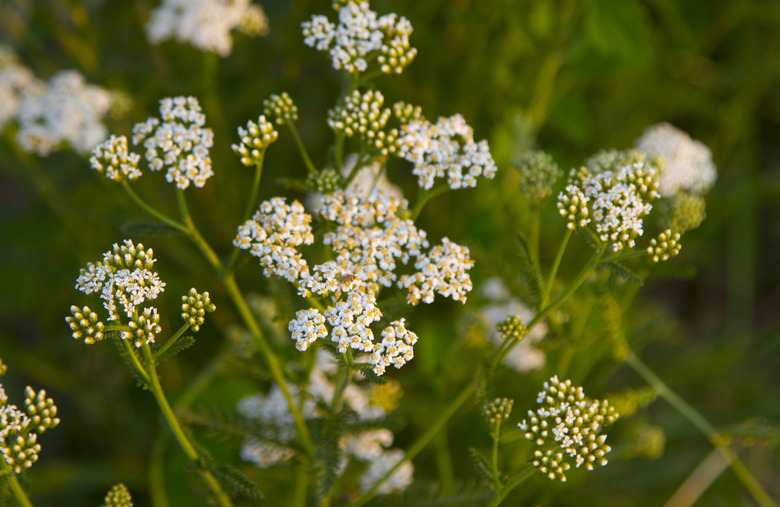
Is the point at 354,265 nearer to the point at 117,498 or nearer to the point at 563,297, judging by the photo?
the point at 563,297

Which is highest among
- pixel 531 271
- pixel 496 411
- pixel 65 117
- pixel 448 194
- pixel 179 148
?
pixel 65 117

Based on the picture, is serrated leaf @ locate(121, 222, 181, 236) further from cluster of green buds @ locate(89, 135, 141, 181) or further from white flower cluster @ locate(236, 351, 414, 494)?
white flower cluster @ locate(236, 351, 414, 494)

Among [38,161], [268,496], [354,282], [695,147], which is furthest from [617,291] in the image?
[38,161]

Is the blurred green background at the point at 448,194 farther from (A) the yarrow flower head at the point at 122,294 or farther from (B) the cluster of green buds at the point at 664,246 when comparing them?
(A) the yarrow flower head at the point at 122,294

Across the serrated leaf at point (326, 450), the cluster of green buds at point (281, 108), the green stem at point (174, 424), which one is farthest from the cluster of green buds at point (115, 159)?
the serrated leaf at point (326, 450)

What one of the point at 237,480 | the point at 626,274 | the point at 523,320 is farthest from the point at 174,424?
the point at 523,320

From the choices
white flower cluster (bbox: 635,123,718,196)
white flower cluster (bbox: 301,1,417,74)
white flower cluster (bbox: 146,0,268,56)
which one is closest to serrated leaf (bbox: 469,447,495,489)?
white flower cluster (bbox: 301,1,417,74)
